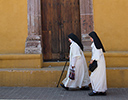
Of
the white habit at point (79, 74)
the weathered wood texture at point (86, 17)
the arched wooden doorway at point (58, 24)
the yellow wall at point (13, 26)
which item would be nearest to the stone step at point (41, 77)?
the white habit at point (79, 74)

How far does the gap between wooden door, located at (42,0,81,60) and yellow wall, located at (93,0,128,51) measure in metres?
0.87

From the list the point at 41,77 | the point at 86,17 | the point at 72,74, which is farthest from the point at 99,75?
the point at 86,17

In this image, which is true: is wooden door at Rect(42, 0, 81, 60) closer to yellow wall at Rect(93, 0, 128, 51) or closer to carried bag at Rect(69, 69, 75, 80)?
yellow wall at Rect(93, 0, 128, 51)

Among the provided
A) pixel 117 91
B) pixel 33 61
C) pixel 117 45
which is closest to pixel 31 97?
pixel 33 61

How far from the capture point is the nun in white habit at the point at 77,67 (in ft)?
19.0

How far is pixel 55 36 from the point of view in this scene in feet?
24.4

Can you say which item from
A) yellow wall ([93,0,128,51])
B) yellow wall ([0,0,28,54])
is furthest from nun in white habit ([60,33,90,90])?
yellow wall ([0,0,28,54])

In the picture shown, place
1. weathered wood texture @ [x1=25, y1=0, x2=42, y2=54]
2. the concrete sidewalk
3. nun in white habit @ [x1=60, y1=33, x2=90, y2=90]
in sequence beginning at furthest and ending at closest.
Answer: weathered wood texture @ [x1=25, y1=0, x2=42, y2=54] < nun in white habit @ [x1=60, y1=33, x2=90, y2=90] < the concrete sidewalk

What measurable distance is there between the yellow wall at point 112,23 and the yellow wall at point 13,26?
8.99ft

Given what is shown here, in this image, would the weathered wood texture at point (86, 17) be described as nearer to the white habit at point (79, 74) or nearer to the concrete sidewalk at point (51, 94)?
the white habit at point (79, 74)

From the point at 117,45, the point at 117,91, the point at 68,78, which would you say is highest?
the point at 117,45

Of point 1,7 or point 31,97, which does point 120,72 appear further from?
point 1,7

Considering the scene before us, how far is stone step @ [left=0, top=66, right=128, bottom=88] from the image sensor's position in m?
6.38

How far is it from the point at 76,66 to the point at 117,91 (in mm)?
1508
